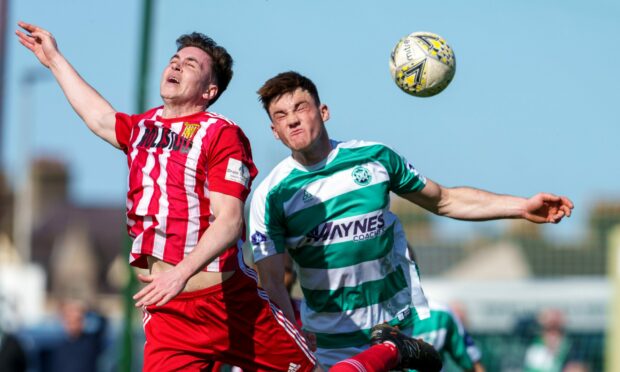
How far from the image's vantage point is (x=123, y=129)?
6.78 m

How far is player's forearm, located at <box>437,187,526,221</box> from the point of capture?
7.53 m

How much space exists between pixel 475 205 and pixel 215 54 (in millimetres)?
2072

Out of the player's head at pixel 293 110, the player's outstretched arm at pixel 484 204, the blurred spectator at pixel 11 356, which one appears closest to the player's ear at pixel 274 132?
the player's head at pixel 293 110

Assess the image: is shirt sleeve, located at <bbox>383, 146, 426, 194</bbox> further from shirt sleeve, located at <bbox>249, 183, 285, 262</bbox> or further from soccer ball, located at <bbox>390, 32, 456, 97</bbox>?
shirt sleeve, located at <bbox>249, 183, 285, 262</bbox>

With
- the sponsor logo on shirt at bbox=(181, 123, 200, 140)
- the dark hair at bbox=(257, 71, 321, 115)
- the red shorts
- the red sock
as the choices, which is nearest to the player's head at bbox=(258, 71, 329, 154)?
the dark hair at bbox=(257, 71, 321, 115)

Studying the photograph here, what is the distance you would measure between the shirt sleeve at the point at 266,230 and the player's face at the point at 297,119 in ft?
1.33

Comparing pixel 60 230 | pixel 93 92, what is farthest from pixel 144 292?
pixel 60 230

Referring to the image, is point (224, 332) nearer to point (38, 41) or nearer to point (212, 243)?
point (212, 243)

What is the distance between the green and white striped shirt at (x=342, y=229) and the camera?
7.36 meters

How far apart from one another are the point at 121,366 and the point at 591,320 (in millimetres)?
7387

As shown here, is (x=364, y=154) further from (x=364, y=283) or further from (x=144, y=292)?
(x=144, y=292)

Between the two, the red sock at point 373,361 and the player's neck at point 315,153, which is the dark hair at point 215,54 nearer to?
the player's neck at point 315,153

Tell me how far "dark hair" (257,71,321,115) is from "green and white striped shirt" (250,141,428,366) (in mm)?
426

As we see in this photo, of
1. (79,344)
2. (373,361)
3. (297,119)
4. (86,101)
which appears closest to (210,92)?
(297,119)
